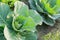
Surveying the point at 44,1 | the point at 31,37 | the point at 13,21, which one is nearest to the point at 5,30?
the point at 13,21

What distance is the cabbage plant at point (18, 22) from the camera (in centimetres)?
179

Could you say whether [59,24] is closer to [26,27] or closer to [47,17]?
[47,17]

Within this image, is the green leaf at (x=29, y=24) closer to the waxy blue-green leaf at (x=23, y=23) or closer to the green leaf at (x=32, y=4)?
the waxy blue-green leaf at (x=23, y=23)

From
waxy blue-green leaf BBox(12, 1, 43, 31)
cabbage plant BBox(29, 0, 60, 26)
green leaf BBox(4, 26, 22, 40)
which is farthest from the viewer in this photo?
cabbage plant BBox(29, 0, 60, 26)

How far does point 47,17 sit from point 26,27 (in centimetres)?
42

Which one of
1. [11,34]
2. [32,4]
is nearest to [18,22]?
[11,34]

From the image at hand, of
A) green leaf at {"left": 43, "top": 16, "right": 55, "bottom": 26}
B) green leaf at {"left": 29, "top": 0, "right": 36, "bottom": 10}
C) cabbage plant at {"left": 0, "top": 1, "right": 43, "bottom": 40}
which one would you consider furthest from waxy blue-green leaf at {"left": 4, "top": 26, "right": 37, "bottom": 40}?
green leaf at {"left": 29, "top": 0, "right": 36, "bottom": 10}

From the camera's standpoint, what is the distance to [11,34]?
1.77 metres

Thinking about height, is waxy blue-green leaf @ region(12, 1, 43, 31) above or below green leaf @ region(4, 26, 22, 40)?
above

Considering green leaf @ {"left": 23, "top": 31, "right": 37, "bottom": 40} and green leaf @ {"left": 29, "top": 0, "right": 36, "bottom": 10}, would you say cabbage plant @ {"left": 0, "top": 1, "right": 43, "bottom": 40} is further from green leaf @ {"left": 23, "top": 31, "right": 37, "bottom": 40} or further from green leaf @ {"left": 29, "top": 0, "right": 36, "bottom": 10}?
green leaf @ {"left": 29, "top": 0, "right": 36, "bottom": 10}

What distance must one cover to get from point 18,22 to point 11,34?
0.16 m

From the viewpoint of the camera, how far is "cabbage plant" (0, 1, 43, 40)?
179 centimetres

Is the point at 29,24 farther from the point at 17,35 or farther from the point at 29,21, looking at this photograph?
the point at 17,35

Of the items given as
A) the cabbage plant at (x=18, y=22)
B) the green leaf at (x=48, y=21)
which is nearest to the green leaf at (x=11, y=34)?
the cabbage plant at (x=18, y=22)
